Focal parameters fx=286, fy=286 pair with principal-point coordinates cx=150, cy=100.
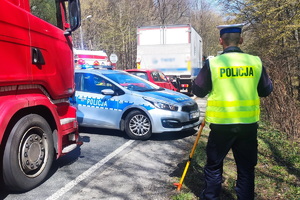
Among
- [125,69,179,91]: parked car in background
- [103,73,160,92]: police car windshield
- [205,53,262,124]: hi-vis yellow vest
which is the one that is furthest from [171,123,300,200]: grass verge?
[125,69,179,91]: parked car in background

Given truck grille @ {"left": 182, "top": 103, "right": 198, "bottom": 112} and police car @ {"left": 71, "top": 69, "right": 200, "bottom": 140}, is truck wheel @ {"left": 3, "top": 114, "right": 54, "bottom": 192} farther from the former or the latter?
truck grille @ {"left": 182, "top": 103, "right": 198, "bottom": 112}

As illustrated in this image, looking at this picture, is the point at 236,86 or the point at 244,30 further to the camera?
the point at 244,30

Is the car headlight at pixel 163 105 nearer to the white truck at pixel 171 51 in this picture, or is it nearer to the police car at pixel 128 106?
the police car at pixel 128 106

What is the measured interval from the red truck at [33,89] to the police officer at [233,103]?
6.53 ft

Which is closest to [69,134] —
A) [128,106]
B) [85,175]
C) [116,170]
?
[85,175]

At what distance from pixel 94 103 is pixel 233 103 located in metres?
4.43

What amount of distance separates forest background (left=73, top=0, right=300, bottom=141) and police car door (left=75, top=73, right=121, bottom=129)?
3.85m

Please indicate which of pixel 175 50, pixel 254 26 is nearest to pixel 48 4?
pixel 175 50

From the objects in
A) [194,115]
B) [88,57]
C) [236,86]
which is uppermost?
[88,57]

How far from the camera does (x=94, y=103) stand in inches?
260

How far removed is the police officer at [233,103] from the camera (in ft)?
8.70

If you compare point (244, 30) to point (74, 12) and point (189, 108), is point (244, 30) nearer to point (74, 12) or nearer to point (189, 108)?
point (189, 108)

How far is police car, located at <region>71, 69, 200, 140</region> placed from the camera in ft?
20.1

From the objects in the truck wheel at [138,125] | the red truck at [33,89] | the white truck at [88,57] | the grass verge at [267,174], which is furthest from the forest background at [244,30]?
the white truck at [88,57]
